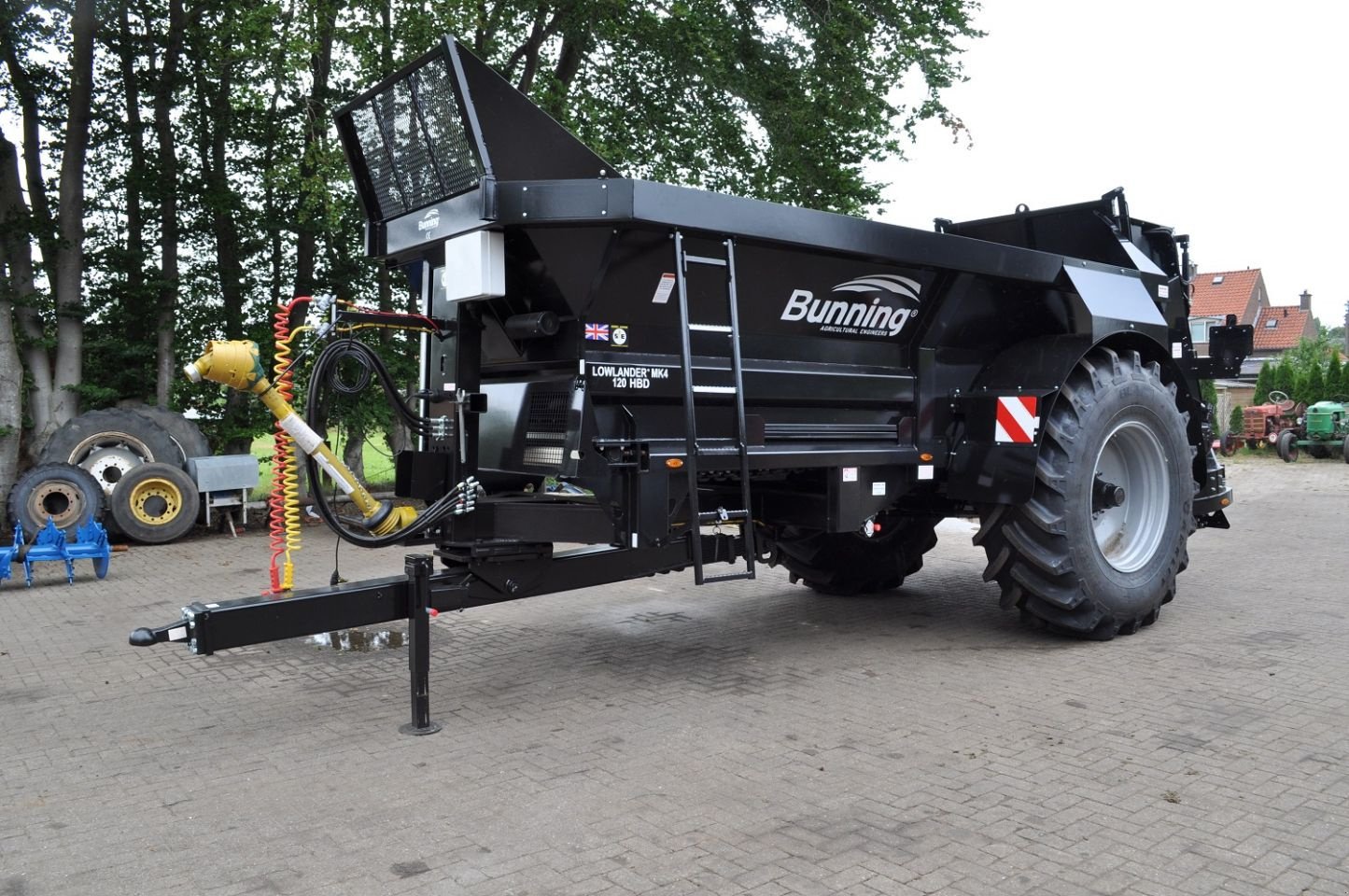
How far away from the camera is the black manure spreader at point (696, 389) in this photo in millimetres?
4656

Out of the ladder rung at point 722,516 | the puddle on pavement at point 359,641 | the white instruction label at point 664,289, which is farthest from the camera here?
the puddle on pavement at point 359,641

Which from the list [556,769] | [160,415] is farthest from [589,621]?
[160,415]

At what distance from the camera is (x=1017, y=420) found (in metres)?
6.05

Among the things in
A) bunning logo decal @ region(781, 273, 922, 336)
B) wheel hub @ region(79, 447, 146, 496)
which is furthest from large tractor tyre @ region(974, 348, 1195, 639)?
wheel hub @ region(79, 447, 146, 496)

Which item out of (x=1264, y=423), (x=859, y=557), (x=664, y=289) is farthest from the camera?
(x=1264, y=423)

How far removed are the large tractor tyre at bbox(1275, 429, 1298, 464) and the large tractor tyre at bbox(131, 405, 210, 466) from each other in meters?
23.4

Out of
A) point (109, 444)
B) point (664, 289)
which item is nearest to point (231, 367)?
point (664, 289)

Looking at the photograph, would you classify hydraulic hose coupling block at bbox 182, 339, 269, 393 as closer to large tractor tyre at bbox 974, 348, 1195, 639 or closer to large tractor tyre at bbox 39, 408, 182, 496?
large tractor tyre at bbox 974, 348, 1195, 639

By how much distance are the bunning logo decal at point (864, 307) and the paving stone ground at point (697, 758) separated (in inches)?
76.6

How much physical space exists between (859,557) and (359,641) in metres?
3.64

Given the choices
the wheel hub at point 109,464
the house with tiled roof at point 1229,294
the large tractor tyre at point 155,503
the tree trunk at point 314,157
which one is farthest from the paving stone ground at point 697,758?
the house with tiled roof at point 1229,294

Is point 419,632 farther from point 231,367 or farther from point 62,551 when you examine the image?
point 62,551

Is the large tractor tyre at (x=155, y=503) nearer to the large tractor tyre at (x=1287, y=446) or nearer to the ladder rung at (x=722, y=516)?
the ladder rung at (x=722, y=516)

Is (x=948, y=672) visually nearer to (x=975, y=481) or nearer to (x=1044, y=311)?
(x=975, y=481)
